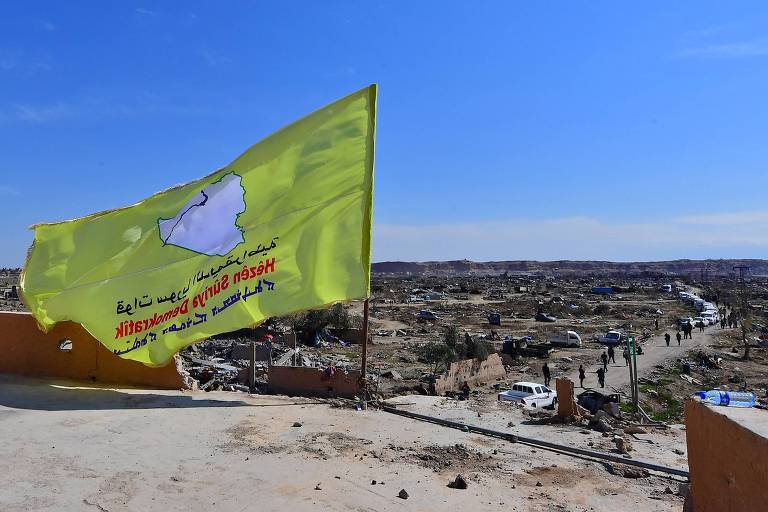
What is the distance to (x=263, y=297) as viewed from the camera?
12.4 metres

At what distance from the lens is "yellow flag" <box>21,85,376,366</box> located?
12.5m

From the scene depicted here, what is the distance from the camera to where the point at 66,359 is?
15.0 metres

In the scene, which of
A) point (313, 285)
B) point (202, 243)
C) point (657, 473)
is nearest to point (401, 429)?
point (313, 285)

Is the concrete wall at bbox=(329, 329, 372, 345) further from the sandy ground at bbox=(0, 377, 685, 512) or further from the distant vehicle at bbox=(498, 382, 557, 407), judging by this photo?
the sandy ground at bbox=(0, 377, 685, 512)

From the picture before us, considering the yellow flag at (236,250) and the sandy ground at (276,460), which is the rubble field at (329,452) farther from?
the yellow flag at (236,250)

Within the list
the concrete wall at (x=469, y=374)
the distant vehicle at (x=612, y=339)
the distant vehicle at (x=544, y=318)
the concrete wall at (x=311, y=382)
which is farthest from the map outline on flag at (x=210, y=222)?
the distant vehicle at (x=544, y=318)

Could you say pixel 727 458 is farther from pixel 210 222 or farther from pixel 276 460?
pixel 210 222

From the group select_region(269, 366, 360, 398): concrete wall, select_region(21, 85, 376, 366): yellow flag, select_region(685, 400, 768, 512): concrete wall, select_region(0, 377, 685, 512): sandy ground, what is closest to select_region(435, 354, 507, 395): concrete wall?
select_region(269, 366, 360, 398): concrete wall

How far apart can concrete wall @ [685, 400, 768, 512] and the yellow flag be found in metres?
6.93

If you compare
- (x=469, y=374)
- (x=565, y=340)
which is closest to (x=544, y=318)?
(x=565, y=340)

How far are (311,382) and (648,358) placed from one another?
2639 cm

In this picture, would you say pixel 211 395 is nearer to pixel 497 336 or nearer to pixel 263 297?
pixel 263 297

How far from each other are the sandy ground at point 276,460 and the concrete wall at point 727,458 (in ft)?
6.69

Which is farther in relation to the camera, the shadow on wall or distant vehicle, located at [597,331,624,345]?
distant vehicle, located at [597,331,624,345]
